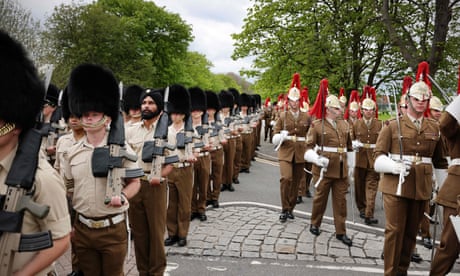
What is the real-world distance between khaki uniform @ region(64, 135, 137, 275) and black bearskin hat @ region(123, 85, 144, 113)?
3.17 metres

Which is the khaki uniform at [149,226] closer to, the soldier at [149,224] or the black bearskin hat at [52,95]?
the soldier at [149,224]

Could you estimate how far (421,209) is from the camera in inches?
182

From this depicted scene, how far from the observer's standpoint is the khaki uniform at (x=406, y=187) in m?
4.45

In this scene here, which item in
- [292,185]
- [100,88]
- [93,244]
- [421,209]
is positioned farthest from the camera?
[292,185]

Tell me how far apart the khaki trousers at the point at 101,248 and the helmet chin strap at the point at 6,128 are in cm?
126

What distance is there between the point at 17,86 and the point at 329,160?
4.97 meters

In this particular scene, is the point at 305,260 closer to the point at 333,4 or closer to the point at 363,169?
the point at 363,169

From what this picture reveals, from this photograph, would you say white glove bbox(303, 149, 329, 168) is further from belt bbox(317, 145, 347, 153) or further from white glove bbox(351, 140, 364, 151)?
white glove bbox(351, 140, 364, 151)

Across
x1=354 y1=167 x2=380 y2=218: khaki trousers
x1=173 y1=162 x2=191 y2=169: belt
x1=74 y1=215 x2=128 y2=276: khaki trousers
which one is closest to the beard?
x1=173 y1=162 x2=191 y2=169: belt

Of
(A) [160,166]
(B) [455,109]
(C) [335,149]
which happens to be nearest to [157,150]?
(A) [160,166]

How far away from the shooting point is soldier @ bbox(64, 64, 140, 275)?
296 cm

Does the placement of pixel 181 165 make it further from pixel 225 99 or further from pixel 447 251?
pixel 225 99

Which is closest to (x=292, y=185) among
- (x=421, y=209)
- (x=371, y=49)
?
(x=421, y=209)

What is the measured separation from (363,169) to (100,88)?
19.9 ft
